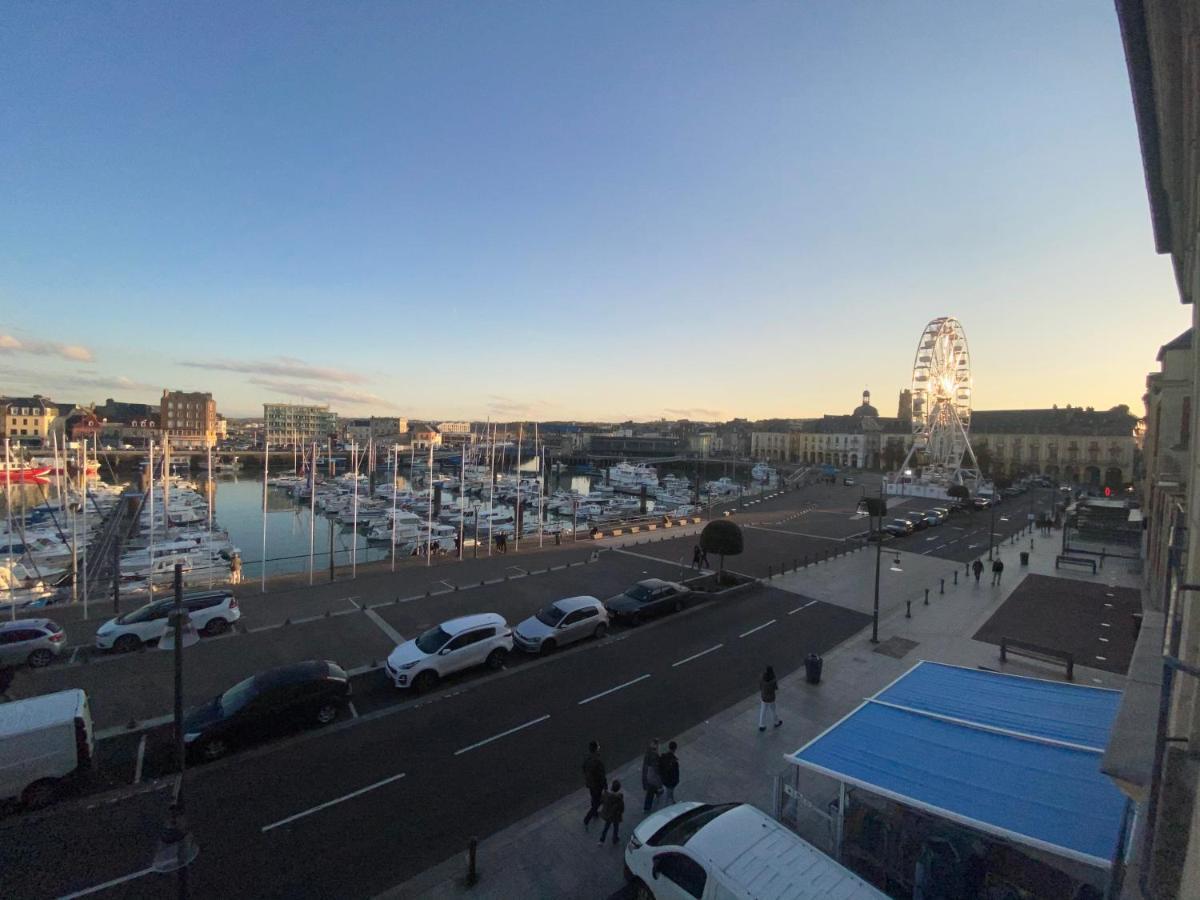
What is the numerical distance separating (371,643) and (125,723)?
589 centimetres

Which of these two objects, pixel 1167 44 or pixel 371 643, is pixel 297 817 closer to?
pixel 371 643

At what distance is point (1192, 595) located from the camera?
14.7 feet

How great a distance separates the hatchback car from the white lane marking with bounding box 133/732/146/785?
803 mm

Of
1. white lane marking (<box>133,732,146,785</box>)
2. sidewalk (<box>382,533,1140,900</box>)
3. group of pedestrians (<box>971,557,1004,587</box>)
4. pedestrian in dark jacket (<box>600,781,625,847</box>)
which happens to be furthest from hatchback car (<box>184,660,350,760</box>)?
group of pedestrians (<box>971,557,1004,587</box>)

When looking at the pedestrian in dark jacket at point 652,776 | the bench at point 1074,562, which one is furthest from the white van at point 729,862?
the bench at point 1074,562

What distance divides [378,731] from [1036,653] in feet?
58.7

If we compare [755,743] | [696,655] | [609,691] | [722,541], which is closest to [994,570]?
[722,541]

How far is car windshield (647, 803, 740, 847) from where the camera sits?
7.05 meters

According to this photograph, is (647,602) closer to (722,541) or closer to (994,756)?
(722,541)

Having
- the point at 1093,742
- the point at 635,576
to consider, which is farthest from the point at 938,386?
the point at 1093,742

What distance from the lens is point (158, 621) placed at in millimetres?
15812

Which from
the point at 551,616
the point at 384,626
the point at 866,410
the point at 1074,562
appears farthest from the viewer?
the point at 866,410

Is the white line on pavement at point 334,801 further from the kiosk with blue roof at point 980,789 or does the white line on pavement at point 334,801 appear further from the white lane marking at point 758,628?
the white lane marking at point 758,628

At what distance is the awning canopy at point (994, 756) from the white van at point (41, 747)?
12.2 meters
